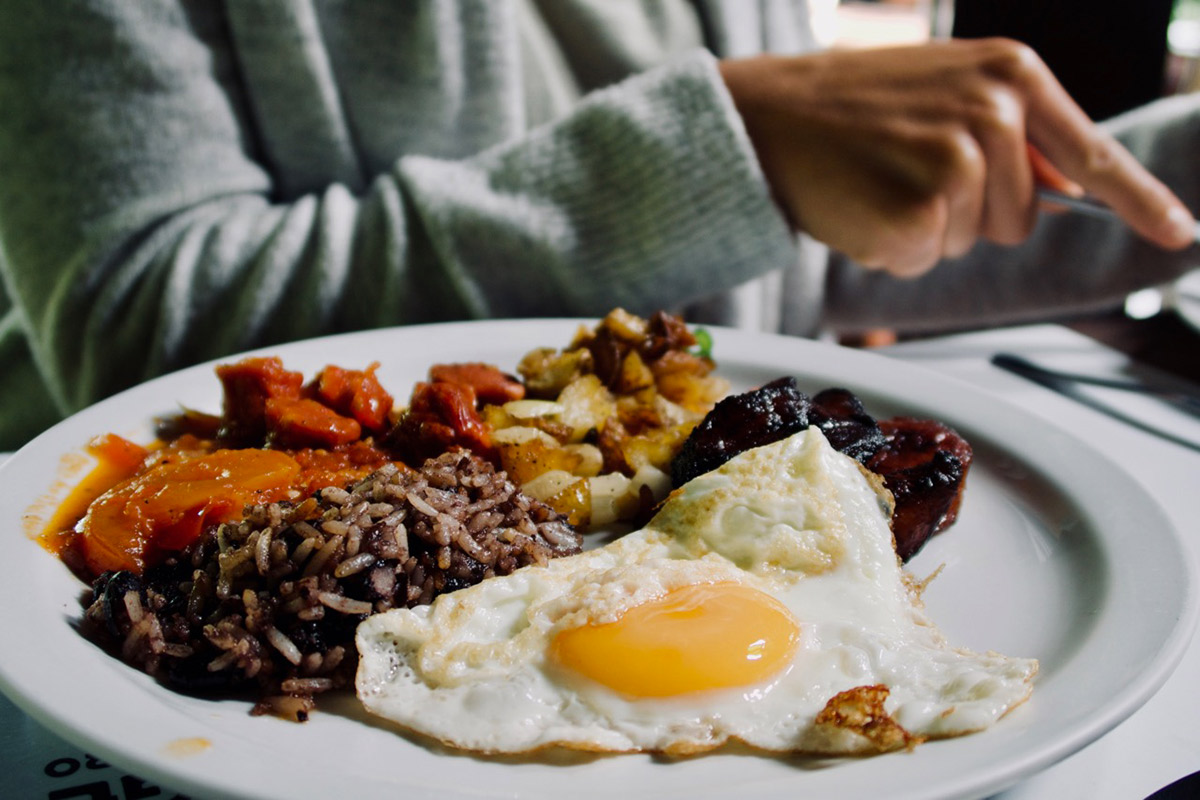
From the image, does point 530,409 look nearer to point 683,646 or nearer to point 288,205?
point 683,646

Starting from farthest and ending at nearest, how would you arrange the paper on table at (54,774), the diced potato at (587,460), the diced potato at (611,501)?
1. the diced potato at (587,460)
2. the diced potato at (611,501)
3. the paper on table at (54,774)

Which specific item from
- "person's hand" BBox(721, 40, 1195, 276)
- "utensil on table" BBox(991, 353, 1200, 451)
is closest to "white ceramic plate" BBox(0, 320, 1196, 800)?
"utensil on table" BBox(991, 353, 1200, 451)

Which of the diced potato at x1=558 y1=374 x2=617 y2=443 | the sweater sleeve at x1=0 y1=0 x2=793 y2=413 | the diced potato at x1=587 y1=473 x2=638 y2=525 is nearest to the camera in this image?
the diced potato at x1=587 y1=473 x2=638 y2=525

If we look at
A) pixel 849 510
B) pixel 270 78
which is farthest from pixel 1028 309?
pixel 270 78

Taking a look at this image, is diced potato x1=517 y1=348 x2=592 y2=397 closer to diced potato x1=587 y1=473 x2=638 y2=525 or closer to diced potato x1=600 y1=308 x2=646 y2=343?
diced potato x1=600 y1=308 x2=646 y2=343

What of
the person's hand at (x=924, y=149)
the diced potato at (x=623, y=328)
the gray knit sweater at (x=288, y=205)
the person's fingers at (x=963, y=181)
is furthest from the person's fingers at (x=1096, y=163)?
→ the diced potato at (x=623, y=328)

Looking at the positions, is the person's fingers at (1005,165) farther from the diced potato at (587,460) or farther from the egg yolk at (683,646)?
the egg yolk at (683,646)

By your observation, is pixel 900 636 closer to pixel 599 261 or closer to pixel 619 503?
pixel 619 503
